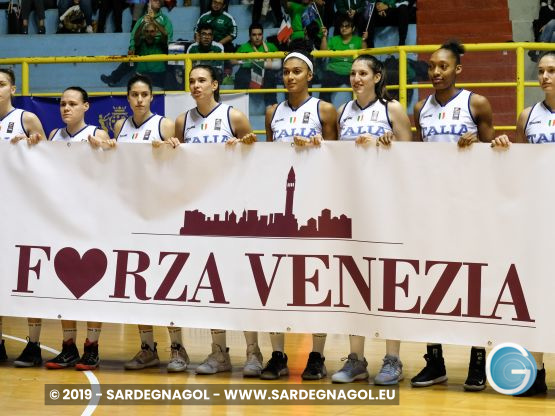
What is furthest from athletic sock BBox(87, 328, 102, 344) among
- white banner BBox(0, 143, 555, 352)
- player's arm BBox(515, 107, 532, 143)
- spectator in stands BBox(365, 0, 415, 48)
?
spectator in stands BBox(365, 0, 415, 48)

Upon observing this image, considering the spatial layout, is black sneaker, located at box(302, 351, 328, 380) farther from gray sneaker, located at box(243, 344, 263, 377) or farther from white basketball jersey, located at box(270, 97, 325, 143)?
white basketball jersey, located at box(270, 97, 325, 143)

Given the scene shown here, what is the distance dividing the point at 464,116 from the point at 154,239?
2.11m

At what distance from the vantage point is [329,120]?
7129 mm

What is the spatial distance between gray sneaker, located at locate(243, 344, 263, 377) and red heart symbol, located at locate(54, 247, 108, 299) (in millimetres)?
1095

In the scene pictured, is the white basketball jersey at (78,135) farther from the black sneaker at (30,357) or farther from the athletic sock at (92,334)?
the black sneaker at (30,357)

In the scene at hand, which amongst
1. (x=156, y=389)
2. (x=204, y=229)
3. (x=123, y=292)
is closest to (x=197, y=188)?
(x=204, y=229)

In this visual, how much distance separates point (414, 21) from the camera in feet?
47.3

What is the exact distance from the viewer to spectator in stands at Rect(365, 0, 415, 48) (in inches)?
539

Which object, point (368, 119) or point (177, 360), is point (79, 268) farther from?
point (368, 119)

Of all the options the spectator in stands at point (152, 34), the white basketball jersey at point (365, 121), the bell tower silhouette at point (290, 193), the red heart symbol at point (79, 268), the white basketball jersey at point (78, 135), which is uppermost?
the spectator in stands at point (152, 34)

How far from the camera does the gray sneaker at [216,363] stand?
708cm

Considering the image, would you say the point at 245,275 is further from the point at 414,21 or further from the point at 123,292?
the point at 414,21

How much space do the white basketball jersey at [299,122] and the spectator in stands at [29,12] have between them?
9.29m

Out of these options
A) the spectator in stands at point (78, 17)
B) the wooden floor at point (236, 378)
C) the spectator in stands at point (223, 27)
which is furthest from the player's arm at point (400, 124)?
the spectator in stands at point (78, 17)
